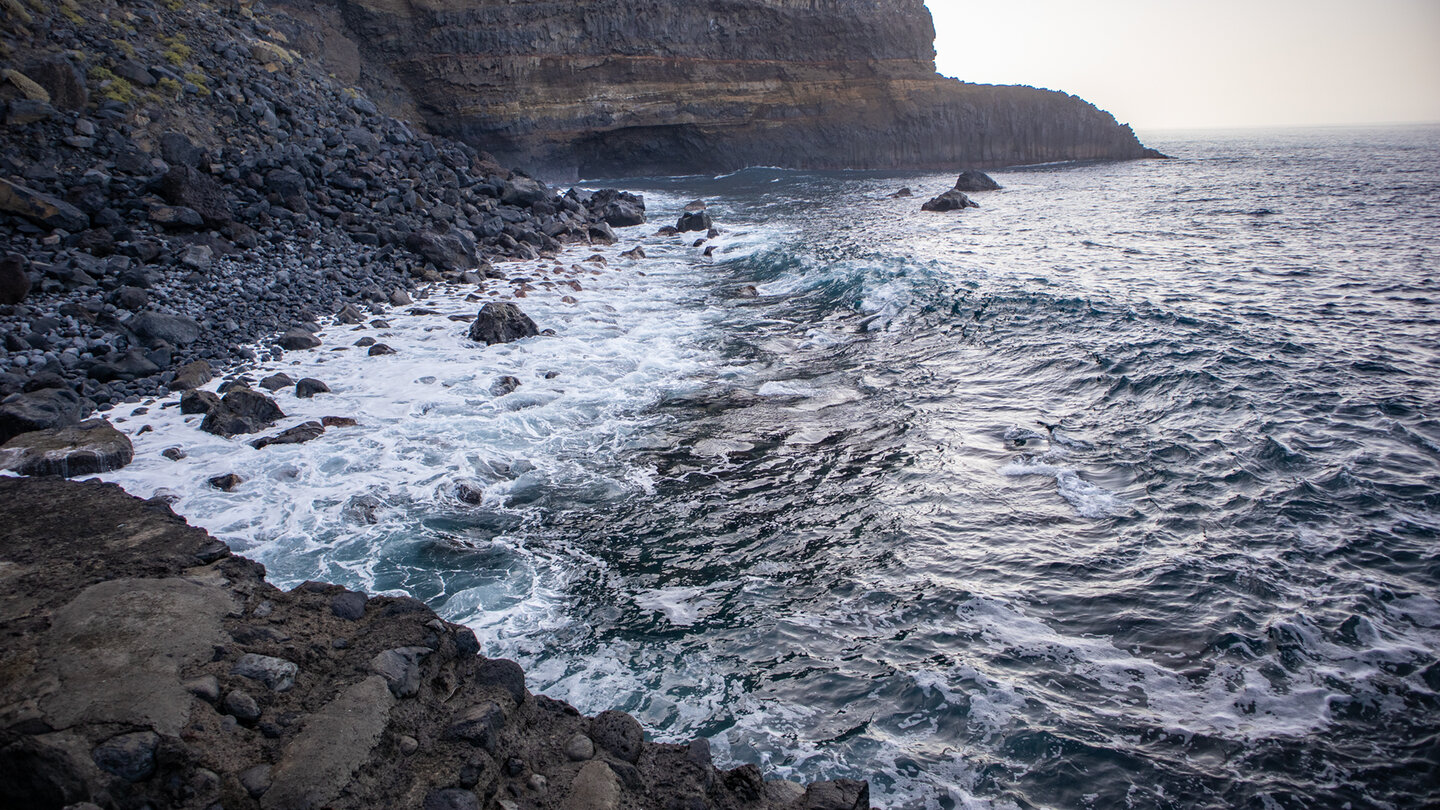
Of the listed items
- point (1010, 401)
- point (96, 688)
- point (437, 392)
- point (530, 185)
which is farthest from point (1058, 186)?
point (96, 688)

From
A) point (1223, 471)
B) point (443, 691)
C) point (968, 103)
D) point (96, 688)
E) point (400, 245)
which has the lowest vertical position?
point (1223, 471)

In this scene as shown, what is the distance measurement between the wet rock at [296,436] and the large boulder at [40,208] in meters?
6.59

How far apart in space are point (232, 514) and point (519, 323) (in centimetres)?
660

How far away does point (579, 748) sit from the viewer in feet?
13.1

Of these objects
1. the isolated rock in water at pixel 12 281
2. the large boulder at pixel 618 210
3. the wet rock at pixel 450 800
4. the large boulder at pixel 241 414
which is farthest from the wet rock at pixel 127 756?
the large boulder at pixel 618 210

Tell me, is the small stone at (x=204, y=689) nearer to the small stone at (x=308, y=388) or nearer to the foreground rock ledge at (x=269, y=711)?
the foreground rock ledge at (x=269, y=711)

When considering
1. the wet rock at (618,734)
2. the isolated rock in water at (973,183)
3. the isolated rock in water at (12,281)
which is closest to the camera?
the wet rock at (618,734)

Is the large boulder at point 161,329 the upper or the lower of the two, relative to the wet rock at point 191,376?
upper

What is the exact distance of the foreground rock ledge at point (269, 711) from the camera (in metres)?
3.23

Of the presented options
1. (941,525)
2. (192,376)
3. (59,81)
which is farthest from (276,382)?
(59,81)

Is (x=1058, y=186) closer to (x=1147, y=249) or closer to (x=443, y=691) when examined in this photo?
(x=1147, y=249)

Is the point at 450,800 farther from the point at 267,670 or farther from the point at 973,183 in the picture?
the point at 973,183

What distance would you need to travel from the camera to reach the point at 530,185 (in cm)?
2542

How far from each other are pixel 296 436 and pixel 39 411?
2375 millimetres
